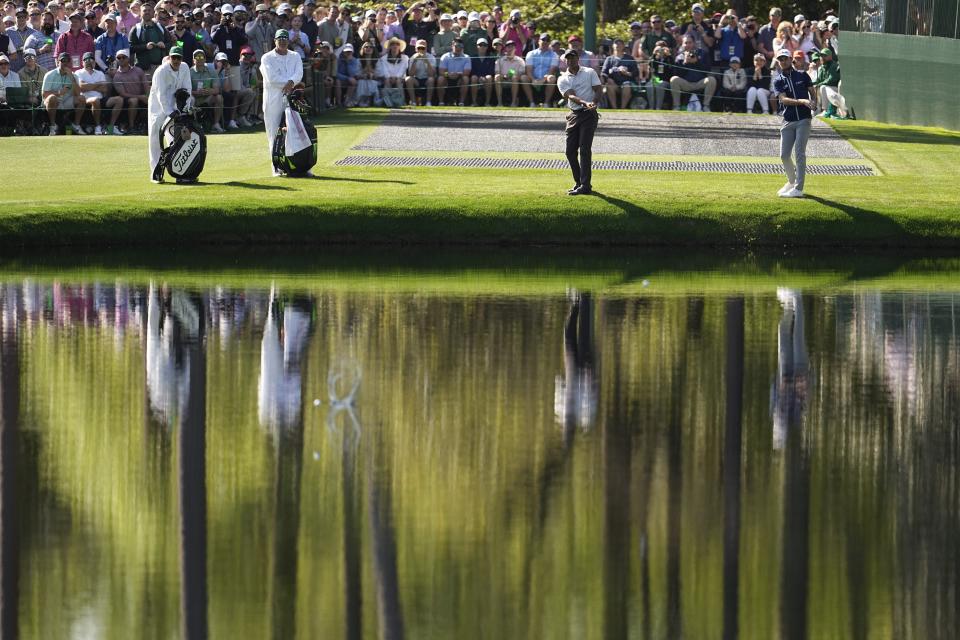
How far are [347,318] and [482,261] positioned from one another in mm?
4741

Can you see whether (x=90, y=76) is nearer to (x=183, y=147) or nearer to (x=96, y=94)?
(x=96, y=94)

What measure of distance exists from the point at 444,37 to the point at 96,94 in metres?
8.76

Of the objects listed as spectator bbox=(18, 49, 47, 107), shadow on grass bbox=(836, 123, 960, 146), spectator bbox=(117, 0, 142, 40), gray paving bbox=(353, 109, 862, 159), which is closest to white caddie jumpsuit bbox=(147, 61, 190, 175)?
gray paving bbox=(353, 109, 862, 159)

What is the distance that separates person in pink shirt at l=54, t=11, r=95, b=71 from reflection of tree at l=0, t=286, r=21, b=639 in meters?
17.1

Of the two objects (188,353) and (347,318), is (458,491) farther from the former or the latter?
(347,318)

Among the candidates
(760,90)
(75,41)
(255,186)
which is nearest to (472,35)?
(760,90)

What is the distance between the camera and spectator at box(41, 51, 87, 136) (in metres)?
29.1

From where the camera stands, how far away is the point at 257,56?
3341 centimetres

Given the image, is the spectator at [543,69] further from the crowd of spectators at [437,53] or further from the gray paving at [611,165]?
the gray paving at [611,165]

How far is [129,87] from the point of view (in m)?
30.0

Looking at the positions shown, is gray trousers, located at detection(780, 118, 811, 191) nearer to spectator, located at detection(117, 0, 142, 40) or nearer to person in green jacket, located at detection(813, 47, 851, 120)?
person in green jacket, located at detection(813, 47, 851, 120)

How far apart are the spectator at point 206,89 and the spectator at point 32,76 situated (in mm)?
2392

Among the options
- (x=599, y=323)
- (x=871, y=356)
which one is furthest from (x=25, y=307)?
(x=871, y=356)

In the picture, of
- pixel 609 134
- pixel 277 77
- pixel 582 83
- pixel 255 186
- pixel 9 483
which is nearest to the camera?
pixel 9 483
